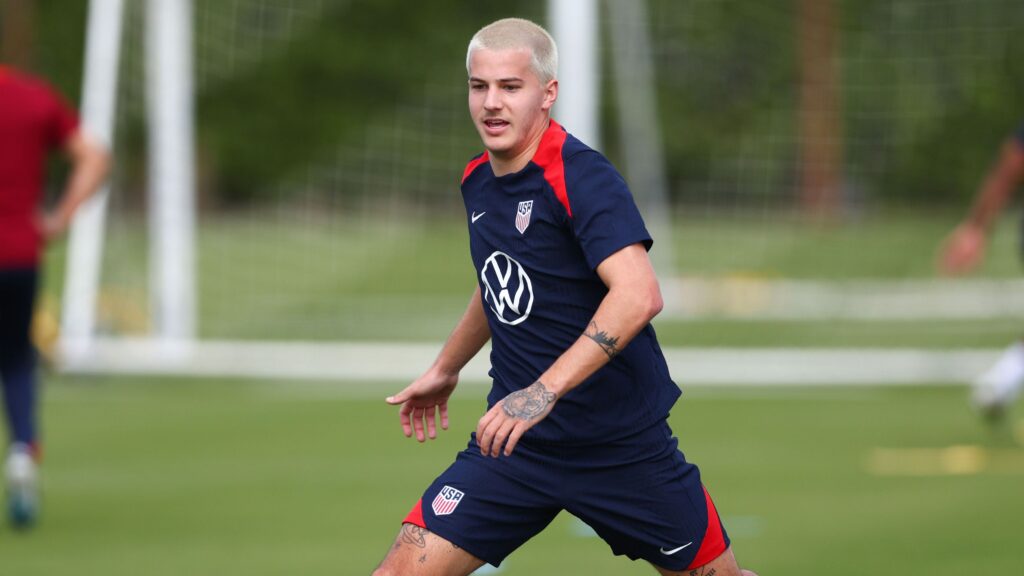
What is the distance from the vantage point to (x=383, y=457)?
10289 millimetres

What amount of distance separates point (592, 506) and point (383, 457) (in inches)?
228

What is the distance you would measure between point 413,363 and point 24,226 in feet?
23.4

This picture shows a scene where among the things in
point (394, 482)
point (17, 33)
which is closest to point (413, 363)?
point (394, 482)

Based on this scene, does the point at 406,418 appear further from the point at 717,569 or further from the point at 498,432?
the point at 717,569

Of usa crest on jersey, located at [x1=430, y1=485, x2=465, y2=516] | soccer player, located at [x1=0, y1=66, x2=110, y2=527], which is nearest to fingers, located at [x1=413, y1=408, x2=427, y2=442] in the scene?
Answer: usa crest on jersey, located at [x1=430, y1=485, x2=465, y2=516]

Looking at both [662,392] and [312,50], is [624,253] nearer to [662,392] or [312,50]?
[662,392]

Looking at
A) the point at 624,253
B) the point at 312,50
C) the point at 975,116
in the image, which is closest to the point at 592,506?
the point at 624,253

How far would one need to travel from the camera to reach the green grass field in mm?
7176

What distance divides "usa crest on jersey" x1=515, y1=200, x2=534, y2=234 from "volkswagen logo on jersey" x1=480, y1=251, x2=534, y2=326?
0.30ft

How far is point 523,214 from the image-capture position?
4.49 m

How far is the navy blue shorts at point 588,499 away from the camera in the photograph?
458 centimetres

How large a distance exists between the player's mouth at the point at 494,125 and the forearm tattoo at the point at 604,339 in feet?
1.88

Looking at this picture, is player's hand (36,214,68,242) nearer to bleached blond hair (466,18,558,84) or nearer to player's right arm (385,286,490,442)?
player's right arm (385,286,490,442)

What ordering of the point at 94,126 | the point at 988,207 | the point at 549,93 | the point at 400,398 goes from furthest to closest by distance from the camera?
the point at 94,126 < the point at 988,207 < the point at 400,398 < the point at 549,93
